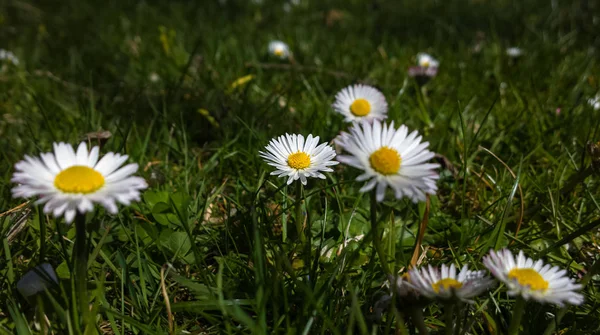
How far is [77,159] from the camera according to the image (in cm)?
112

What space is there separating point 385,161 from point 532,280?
1.29 ft

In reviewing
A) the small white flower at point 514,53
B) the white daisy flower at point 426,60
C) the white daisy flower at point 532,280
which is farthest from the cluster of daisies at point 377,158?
the small white flower at point 514,53

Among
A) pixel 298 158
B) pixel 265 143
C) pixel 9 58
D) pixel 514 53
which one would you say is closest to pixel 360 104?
pixel 265 143

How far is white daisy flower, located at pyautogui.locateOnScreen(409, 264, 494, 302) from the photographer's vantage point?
3.34ft

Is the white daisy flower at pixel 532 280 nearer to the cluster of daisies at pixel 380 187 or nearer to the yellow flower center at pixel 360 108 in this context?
the cluster of daisies at pixel 380 187

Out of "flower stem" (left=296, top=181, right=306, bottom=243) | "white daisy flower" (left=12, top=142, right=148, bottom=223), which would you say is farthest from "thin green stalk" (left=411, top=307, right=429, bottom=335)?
"white daisy flower" (left=12, top=142, right=148, bottom=223)

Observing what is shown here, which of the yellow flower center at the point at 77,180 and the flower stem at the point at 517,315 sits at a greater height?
the yellow flower center at the point at 77,180

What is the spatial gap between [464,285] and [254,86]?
6.31 feet

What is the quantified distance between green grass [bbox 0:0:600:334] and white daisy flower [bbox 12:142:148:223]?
230 millimetres

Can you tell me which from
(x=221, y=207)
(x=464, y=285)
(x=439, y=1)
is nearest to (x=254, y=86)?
(x=221, y=207)

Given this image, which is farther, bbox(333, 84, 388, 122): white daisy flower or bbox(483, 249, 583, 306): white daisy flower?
bbox(333, 84, 388, 122): white daisy flower

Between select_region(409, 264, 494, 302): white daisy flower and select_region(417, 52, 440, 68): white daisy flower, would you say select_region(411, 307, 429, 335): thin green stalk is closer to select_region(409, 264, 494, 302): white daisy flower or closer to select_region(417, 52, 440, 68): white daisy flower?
select_region(409, 264, 494, 302): white daisy flower

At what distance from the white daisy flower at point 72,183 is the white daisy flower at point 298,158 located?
0.43 m

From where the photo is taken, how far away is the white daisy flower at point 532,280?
101cm
